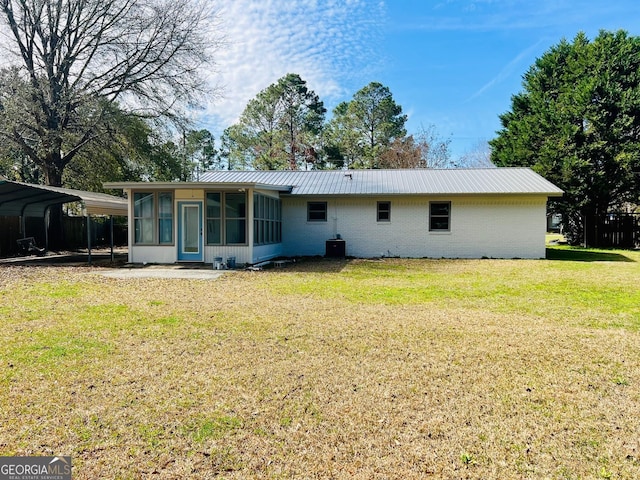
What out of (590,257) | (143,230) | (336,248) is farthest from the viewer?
(336,248)

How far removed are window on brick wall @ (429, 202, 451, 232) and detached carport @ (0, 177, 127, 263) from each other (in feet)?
40.9

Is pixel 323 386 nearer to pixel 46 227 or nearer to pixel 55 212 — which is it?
pixel 46 227

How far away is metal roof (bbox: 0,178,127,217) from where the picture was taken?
14304 mm

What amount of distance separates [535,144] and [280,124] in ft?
66.1

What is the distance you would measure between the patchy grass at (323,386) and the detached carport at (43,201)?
7.40m

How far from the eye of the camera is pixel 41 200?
18.0m

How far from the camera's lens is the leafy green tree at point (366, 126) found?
3362cm

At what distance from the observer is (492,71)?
2839cm

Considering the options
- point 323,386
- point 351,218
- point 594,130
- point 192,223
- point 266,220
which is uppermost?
point 594,130

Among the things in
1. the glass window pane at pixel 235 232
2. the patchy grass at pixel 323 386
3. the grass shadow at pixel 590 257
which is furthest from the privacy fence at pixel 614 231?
the glass window pane at pixel 235 232

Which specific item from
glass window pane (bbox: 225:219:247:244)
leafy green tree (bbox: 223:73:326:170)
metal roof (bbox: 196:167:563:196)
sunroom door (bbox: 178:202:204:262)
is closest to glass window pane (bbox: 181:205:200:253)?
sunroom door (bbox: 178:202:204:262)

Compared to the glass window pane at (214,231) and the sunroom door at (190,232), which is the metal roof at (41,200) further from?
the glass window pane at (214,231)

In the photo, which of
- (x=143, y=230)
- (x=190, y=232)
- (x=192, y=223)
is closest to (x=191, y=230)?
(x=190, y=232)

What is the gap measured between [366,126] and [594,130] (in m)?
17.6
